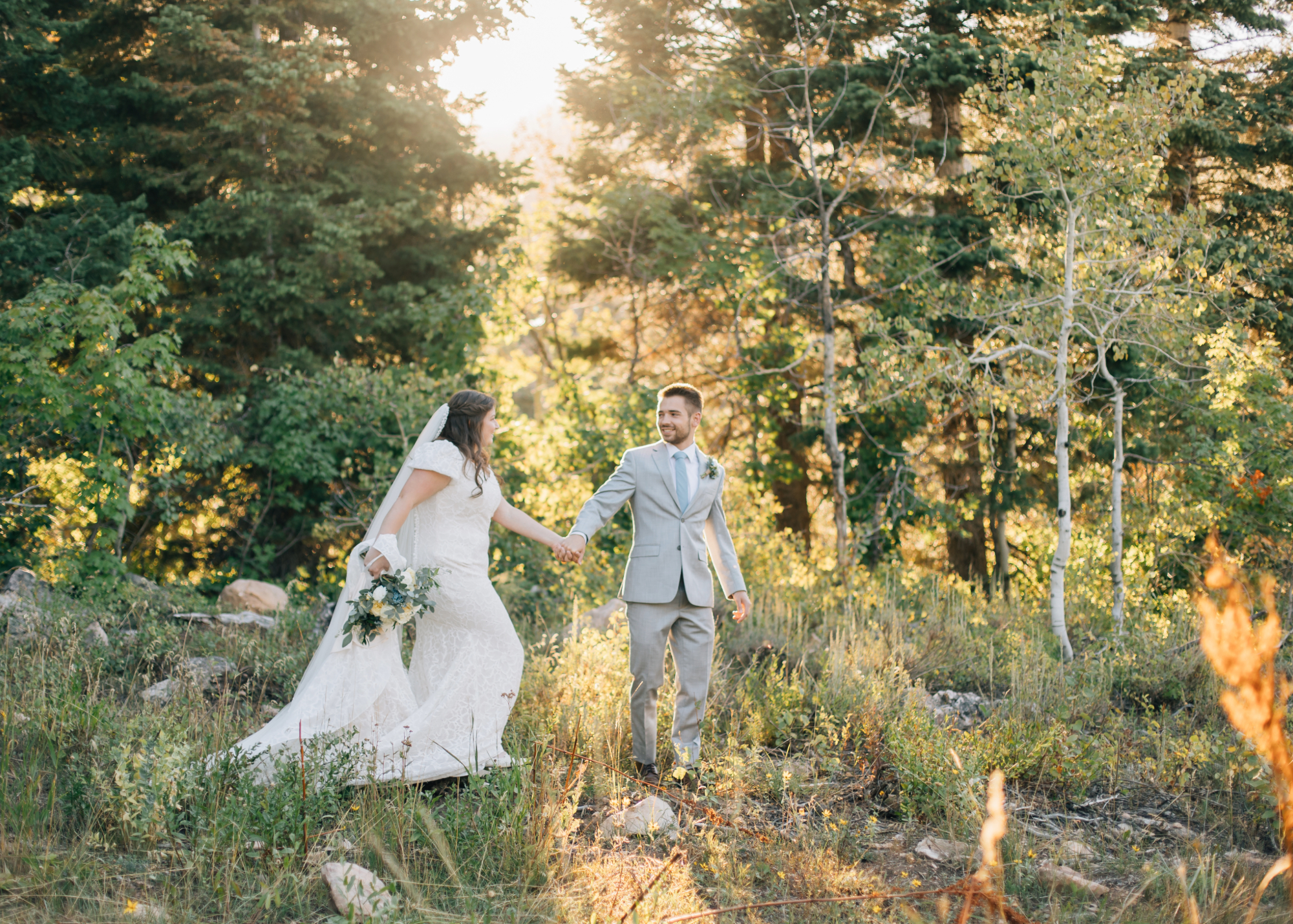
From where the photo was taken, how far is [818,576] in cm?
1044

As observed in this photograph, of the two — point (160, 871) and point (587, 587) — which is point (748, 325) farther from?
point (160, 871)

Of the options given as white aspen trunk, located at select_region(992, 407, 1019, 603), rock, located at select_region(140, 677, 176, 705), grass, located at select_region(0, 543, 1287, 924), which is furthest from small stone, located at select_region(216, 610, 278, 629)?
white aspen trunk, located at select_region(992, 407, 1019, 603)

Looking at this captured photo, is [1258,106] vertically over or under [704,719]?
over

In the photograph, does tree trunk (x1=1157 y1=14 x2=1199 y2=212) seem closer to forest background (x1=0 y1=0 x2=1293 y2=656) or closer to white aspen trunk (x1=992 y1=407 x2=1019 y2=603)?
forest background (x1=0 y1=0 x2=1293 y2=656)

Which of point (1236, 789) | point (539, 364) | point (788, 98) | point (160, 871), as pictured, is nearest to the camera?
point (160, 871)

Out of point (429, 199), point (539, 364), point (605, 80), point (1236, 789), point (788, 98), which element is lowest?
point (1236, 789)

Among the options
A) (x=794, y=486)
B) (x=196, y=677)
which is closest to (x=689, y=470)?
(x=196, y=677)

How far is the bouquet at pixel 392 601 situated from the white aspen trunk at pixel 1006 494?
9.09 meters

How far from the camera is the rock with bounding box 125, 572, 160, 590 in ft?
27.6

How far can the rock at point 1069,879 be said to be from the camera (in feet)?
11.5

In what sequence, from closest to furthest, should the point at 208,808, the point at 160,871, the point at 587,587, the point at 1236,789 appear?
the point at 160,871, the point at 208,808, the point at 1236,789, the point at 587,587

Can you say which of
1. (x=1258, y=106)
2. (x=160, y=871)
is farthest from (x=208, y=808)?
(x=1258, y=106)

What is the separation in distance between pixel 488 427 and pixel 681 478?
3.47 ft

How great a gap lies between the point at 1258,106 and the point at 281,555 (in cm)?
1377
